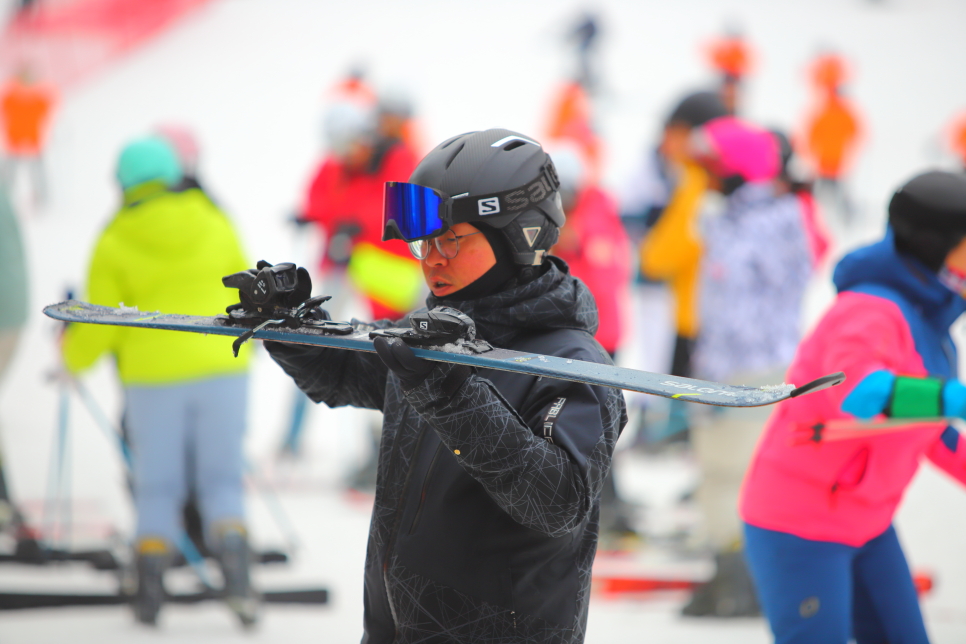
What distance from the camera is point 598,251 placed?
520 centimetres

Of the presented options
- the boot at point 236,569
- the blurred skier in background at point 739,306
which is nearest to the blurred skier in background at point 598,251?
the blurred skier in background at point 739,306

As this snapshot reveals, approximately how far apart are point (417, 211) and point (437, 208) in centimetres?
4

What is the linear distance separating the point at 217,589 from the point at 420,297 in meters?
1.85

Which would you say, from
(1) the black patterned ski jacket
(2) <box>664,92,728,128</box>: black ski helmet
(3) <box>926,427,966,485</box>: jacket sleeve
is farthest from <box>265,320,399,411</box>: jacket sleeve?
(2) <box>664,92,728,128</box>: black ski helmet

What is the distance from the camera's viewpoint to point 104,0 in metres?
18.9

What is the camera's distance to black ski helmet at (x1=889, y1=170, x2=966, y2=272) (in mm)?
2514

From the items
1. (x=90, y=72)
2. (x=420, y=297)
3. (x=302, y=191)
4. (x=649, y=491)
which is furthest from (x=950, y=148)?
(x=90, y=72)

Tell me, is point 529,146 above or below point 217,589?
above

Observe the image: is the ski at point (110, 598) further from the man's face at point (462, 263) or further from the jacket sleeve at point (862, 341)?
the man's face at point (462, 263)

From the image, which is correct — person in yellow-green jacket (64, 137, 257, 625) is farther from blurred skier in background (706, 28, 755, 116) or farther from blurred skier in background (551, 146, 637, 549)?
blurred skier in background (706, 28, 755, 116)

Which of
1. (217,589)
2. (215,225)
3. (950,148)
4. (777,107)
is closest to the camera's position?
(215,225)

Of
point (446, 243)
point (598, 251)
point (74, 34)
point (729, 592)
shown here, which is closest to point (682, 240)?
point (598, 251)

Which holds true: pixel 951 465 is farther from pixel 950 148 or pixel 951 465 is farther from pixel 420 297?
pixel 950 148

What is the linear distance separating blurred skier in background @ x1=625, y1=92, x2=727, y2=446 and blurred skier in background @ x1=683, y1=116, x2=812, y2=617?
30 cm
